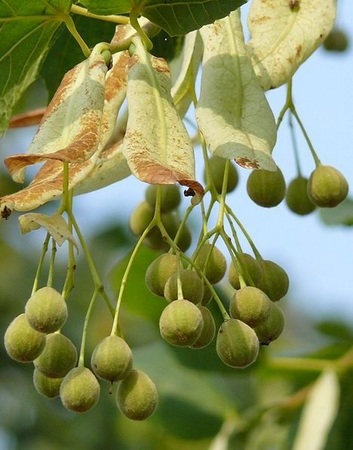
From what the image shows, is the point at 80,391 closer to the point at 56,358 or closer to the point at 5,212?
→ the point at 56,358

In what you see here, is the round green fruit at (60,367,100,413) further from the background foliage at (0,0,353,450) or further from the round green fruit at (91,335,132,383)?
the background foliage at (0,0,353,450)

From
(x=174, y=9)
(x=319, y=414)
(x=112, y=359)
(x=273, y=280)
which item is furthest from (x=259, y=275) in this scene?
(x=319, y=414)

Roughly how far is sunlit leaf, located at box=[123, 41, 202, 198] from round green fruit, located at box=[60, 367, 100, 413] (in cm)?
30

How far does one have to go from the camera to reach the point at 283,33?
1.43m

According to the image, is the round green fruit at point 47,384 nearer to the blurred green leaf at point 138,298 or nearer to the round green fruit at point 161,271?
the round green fruit at point 161,271

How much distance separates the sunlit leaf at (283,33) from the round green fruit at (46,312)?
374 mm

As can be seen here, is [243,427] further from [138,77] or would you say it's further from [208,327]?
[138,77]

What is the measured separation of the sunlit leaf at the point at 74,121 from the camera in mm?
1128

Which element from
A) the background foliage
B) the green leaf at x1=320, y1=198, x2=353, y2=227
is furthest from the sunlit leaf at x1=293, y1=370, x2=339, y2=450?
the green leaf at x1=320, y1=198, x2=353, y2=227

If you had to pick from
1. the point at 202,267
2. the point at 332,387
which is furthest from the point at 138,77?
the point at 332,387

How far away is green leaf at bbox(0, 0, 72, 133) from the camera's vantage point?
1355 mm

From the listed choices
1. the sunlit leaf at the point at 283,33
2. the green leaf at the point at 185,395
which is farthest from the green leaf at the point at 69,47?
the green leaf at the point at 185,395

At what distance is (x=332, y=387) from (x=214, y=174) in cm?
77

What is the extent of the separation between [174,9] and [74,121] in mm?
207
